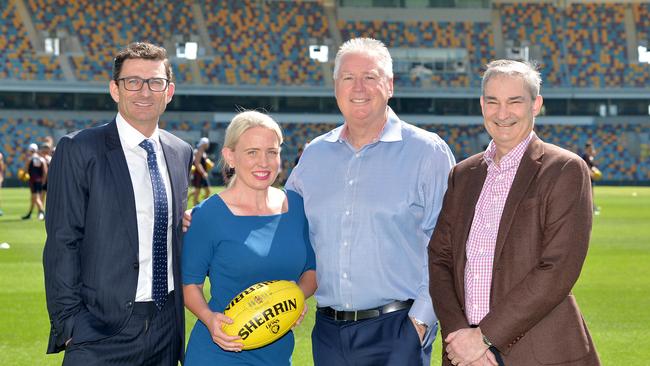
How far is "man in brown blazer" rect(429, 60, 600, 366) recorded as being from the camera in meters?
3.61

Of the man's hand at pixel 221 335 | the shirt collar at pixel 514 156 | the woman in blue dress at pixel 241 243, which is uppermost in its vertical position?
the shirt collar at pixel 514 156

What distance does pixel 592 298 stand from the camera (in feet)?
37.6

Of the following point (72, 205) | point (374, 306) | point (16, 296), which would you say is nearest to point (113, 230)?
point (72, 205)

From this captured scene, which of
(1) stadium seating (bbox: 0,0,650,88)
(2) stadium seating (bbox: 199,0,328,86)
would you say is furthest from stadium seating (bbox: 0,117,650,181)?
(2) stadium seating (bbox: 199,0,328,86)

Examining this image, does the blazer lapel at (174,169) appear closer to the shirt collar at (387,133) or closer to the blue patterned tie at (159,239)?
the blue patterned tie at (159,239)

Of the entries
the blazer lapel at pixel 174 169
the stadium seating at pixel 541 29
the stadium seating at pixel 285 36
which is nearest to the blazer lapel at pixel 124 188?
the blazer lapel at pixel 174 169

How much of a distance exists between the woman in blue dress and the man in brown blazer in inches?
30.3

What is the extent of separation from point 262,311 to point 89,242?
82 centimetres

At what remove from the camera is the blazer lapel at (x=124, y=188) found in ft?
13.4

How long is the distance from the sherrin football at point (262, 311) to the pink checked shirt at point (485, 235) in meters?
0.80

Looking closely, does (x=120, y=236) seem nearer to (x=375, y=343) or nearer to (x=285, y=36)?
(x=375, y=343)

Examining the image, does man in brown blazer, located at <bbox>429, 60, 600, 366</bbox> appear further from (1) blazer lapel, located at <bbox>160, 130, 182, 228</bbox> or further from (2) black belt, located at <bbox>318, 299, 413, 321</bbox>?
(1) blazer lapel, located at <bbox>160, 130, 182, 228</bbox>

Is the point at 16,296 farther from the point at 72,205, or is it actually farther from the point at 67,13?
the point at 67,13

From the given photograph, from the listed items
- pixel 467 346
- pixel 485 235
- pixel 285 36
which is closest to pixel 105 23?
pixel 285 36
